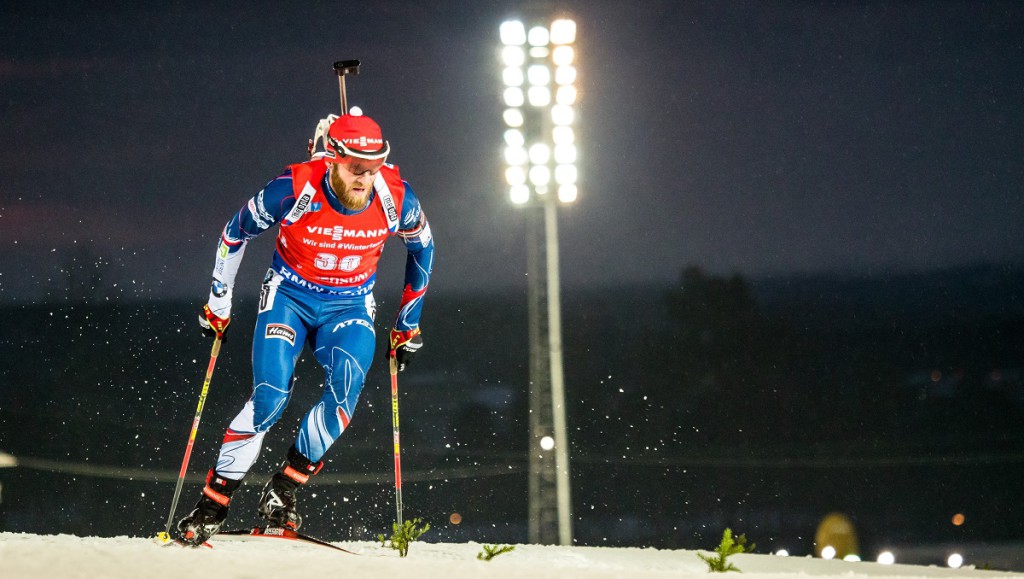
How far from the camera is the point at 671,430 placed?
48.8 meters

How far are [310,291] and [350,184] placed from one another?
744 millimetres

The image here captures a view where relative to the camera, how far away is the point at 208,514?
22.6 ft

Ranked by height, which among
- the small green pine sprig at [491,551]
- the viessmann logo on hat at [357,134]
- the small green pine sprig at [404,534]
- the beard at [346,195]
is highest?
the viessmann logo on hat at [357,134]

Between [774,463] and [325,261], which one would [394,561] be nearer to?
[325,261]

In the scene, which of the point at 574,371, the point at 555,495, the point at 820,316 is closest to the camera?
the point at 555,495

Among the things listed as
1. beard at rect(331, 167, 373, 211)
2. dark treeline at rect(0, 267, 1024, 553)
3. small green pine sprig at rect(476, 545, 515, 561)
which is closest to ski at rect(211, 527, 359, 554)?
small green pine sprig at rect(476, 545, 515, 561)

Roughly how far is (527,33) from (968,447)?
145ft

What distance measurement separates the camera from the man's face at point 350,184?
669cm

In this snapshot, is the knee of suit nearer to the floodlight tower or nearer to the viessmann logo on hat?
the viessmann logo on hat

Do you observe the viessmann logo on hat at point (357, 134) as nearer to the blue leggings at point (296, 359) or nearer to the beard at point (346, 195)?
the beard at point (346, 195)

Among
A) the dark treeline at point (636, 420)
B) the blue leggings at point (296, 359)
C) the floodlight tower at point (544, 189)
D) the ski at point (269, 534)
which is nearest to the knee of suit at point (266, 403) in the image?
the blue leggings at point (296, 359)

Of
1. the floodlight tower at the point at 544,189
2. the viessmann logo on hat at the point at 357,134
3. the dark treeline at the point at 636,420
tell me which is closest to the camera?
the viessmann logo on hat at the point at 357,134

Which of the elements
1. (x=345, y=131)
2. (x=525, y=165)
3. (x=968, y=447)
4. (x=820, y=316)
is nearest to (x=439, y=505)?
(x=968, y=447)

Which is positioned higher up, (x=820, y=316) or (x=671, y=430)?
(x=820, y=316)
